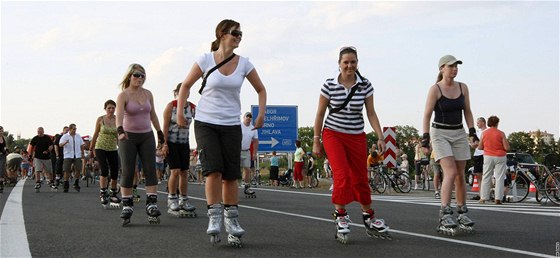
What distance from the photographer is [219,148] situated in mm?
6367

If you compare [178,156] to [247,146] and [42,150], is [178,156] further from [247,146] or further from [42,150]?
[42,150]

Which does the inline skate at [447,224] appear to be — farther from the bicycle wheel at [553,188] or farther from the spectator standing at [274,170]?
the spectator standing at [274,170]

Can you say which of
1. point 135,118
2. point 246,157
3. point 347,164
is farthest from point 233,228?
point 246,157

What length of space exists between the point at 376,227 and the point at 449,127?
1.53 metres

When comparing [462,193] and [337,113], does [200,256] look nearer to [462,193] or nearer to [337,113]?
[337,113]

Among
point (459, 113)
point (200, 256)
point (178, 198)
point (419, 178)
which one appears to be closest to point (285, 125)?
point (419, 178)

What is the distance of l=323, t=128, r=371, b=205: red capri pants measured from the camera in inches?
265

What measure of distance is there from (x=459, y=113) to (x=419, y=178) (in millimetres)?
16775

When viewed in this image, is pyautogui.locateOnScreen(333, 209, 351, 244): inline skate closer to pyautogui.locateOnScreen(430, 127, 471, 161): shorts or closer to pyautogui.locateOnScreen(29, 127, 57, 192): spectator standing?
pyautogui.locateOnScreen(430, 127, 471, 161): shorts

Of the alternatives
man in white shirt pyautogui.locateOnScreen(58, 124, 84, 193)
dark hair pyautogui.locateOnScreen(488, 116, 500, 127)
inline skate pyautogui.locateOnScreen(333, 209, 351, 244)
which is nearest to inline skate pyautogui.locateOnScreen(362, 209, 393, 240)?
inline skate pyautogui.locateOnScreen(333, 209, 351, 244)

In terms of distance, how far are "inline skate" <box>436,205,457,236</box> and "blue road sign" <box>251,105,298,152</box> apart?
22.8 metres

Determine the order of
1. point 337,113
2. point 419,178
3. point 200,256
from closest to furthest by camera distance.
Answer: point 200,256 < point 337,113 < point 419,178

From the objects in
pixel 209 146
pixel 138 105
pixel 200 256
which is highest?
pixel 138 105

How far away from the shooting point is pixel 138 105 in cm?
865
